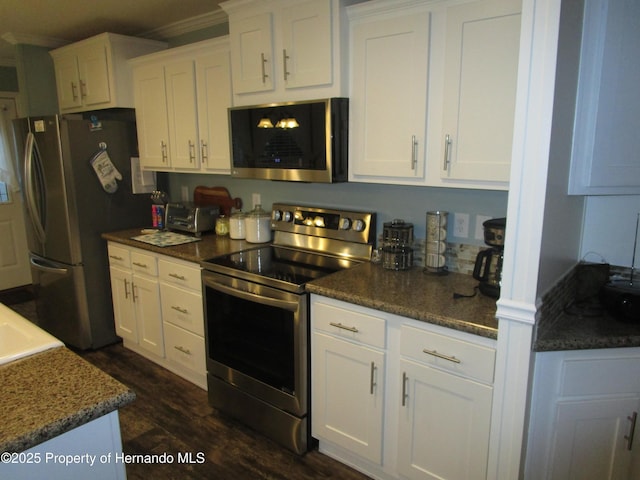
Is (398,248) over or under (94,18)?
under

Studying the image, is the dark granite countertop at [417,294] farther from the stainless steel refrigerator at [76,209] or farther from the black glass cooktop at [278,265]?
the stainless steel refrigerator at [76,209]

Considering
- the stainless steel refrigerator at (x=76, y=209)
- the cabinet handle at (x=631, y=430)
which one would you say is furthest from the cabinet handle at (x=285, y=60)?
the cabinet handle at (x=631, y=430)

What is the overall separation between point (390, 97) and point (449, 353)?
115cm

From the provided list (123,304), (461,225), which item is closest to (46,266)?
(123,304)

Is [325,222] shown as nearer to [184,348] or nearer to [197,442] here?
[184,348]

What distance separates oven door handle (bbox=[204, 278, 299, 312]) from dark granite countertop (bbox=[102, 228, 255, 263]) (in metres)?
0.20

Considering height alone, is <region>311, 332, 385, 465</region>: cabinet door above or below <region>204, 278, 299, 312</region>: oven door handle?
below

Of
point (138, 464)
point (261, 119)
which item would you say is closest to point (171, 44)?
point (261, 119)

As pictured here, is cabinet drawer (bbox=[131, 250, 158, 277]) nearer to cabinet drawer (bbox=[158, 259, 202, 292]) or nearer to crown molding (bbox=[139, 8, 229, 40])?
cabinet drawer (bbox=[158, 259, 202, 292])

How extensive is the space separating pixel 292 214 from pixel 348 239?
0.46m

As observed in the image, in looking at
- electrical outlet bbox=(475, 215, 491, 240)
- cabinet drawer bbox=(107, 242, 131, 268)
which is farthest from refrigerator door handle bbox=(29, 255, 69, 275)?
electrical outlet bbox=(475, 215, 491, 240)

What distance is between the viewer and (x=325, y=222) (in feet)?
8.60

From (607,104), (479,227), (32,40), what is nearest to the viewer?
(607,104)

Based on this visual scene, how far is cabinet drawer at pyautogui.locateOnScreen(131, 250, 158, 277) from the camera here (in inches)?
115
